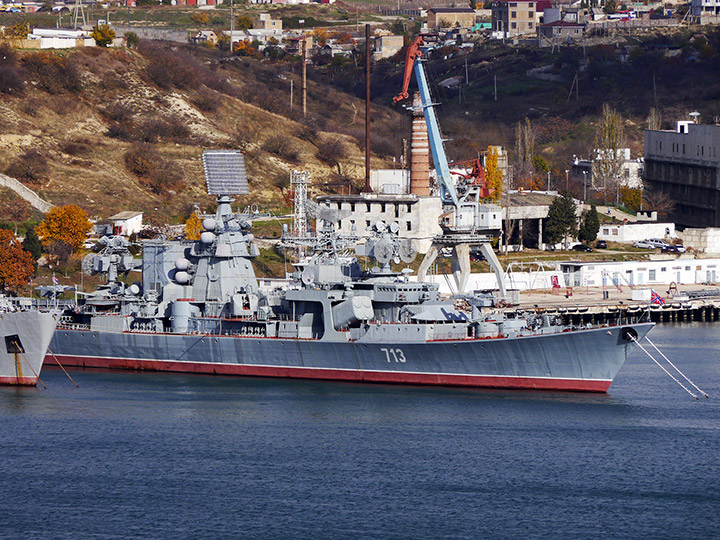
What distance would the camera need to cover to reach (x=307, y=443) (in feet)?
158

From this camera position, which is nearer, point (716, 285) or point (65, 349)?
point (65, 349)

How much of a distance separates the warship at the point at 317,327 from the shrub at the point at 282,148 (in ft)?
175

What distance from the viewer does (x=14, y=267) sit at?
7456 cm

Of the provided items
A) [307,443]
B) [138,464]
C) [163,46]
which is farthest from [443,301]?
[163,46]

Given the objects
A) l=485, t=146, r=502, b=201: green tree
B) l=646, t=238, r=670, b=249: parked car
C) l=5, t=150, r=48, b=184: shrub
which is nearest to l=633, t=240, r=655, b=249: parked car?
l=646, t=238, r=670, b=249: parked car

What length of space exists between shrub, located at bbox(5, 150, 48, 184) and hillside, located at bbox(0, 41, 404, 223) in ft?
0.29

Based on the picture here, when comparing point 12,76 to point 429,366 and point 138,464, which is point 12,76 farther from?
point 138,464

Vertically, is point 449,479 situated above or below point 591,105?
below

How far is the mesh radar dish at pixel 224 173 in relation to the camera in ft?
214

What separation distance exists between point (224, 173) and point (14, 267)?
16.6 metres

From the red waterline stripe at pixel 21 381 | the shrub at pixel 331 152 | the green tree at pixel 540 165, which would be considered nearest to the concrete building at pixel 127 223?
the red waterline stripe at pixel 21 381

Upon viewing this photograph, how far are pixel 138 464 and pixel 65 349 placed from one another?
70.9ft

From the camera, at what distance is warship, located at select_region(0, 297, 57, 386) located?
56375 millimetres

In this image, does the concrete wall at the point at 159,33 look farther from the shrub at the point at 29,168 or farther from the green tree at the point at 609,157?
the green tree at the point at 609,157
